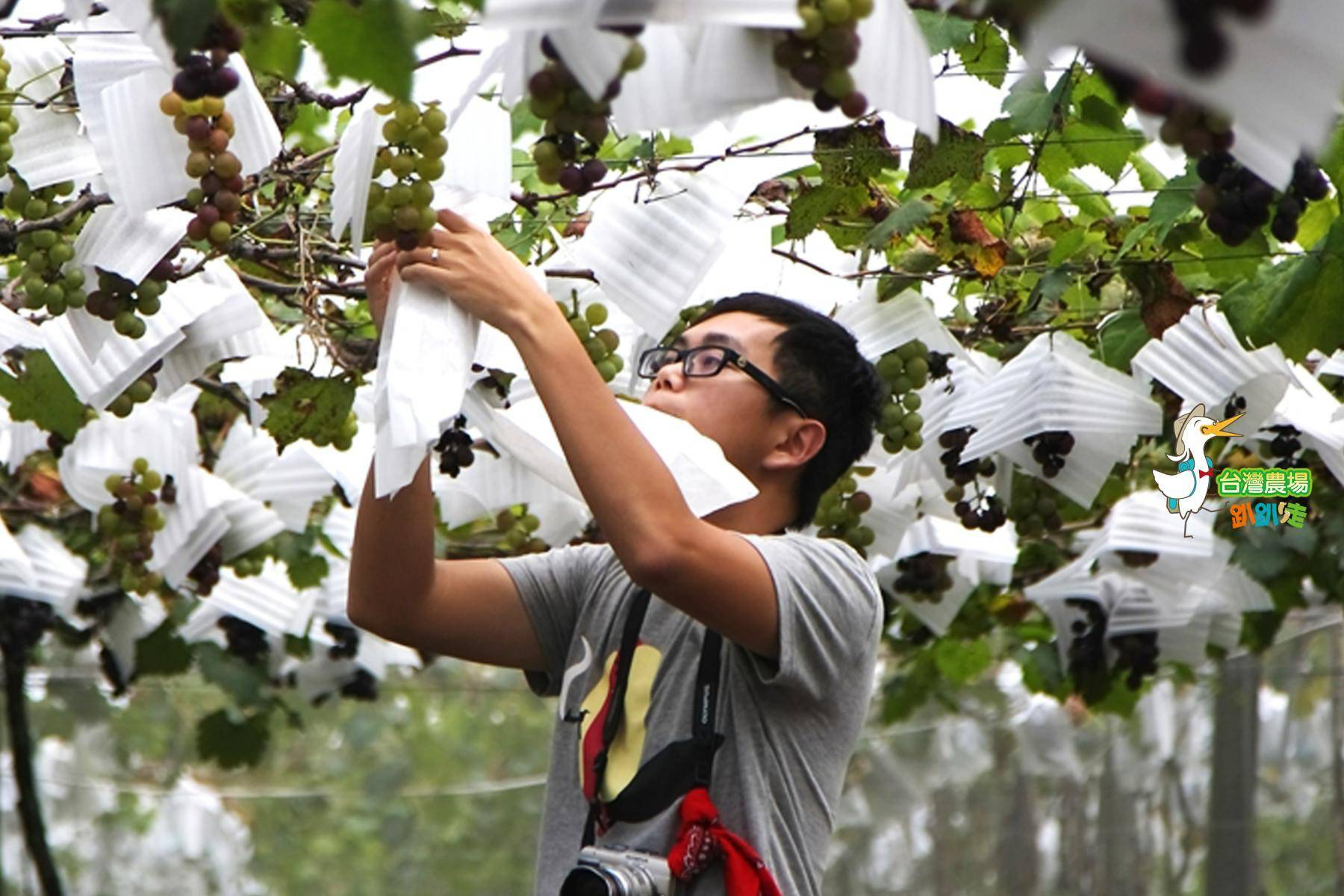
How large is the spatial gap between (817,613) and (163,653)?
3076 mm

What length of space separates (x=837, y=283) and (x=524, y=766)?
6.81 meters

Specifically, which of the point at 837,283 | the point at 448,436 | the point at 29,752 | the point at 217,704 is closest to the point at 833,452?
the point at 837,283

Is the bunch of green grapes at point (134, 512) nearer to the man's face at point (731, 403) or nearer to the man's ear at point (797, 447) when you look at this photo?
the man's face at point (731, 403)

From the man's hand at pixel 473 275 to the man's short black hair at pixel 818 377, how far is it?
59 cm

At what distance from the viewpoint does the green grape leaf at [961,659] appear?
5.36 m

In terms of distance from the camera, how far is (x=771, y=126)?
Result: 280cm

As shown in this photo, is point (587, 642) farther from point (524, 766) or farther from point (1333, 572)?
point (524, 766)

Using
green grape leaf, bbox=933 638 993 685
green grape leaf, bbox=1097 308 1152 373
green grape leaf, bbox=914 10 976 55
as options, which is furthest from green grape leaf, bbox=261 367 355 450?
green grape leaf, bbox=933 638 993 685

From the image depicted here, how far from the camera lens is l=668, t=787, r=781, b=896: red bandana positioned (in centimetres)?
194

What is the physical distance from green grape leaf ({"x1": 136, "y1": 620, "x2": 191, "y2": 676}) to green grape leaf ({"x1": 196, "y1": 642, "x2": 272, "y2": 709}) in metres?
0.10

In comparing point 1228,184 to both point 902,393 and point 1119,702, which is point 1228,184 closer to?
point 902,393

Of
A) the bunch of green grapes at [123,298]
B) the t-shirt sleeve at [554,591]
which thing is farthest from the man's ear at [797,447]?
the bunch of green grapes at [123,298]

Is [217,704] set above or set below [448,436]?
below

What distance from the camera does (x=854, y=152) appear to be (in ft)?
7.53
